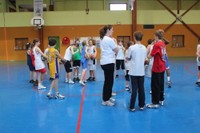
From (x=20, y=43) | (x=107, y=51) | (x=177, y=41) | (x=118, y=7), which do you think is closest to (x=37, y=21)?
(x=20, y=43)

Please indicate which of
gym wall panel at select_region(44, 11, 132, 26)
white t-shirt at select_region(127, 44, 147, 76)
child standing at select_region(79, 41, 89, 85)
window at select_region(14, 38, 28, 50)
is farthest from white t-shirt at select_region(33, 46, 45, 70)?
window at select_region(14, 38, 28, 50)

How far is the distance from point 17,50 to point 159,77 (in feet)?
50.0

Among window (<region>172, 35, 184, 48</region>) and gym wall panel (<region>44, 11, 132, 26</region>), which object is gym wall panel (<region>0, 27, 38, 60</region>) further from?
window (<region>172, 35, 184, 48</region>)

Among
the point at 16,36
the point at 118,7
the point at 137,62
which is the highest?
the point at 118,7

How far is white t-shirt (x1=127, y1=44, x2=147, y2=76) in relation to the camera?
4.86 metres

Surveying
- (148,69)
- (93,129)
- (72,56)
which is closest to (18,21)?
(72,56)

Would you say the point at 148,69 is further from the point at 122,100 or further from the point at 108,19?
the point at 108,19

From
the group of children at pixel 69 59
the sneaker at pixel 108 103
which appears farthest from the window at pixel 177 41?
the sneaker at pixel 108 103

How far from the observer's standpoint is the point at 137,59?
4.87 m

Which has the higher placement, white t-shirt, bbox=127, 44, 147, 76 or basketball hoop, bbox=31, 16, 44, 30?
basketball hoop, bbox=31, 16, 44, 30

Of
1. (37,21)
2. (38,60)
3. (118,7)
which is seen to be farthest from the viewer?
(118,7)

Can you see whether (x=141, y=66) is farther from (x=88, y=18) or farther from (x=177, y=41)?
(x=177, y=41)

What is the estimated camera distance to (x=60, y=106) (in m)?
5.50

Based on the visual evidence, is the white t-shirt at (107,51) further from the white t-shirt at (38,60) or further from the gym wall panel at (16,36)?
the gym wall panel at (16,36)
